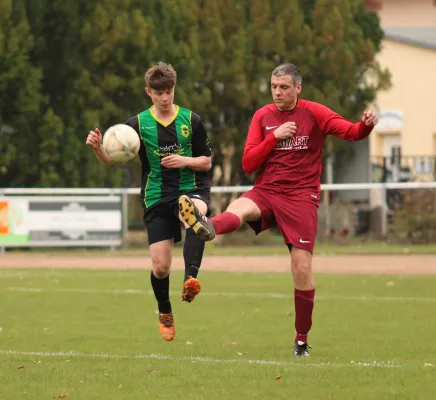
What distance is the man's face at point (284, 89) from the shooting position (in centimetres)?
945

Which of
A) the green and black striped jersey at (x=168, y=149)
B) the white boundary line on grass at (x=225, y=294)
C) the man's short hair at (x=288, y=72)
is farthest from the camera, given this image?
the white boundary line on grass at (x=225, y=294)

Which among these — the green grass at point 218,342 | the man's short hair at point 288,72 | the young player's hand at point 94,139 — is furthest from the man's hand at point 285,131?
the green grass at point 218,342

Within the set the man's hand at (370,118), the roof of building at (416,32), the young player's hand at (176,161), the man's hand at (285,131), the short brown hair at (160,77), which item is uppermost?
the roof of building at (416,32)

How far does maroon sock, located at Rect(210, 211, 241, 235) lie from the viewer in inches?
368

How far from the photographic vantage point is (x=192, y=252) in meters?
9.81

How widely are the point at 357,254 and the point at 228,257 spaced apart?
8.53ft

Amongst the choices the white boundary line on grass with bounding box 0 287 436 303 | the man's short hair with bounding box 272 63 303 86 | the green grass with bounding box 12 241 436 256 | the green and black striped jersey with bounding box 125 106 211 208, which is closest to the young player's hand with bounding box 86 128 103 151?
the green and black striped jersey with bounding box 125 106 211 208

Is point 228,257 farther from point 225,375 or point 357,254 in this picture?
point 225,375

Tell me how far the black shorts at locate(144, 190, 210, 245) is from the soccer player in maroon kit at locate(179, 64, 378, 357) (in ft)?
2.02

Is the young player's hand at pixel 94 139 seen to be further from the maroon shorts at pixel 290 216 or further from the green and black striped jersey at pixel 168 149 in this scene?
the maroon shorts at pixel 290 216

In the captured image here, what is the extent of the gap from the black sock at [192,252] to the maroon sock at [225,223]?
9.8 inches

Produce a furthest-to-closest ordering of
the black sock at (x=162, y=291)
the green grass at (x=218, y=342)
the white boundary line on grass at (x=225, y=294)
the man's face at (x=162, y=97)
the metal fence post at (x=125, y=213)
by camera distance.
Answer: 1. the metal fence post at (x=125, y=213)
2. the white boundary line on grass at (x=225, y=294)
3. the black sock at (x=162, y=291)
4. the man's face at (x=162, y=97)
5. the green grass at (x=218, y=342)

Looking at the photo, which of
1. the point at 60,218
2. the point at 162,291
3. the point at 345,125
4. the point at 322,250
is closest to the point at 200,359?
the point at 162,291

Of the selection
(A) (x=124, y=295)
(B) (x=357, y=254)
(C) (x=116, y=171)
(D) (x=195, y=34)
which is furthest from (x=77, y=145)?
(A) (x=124, y=295)
